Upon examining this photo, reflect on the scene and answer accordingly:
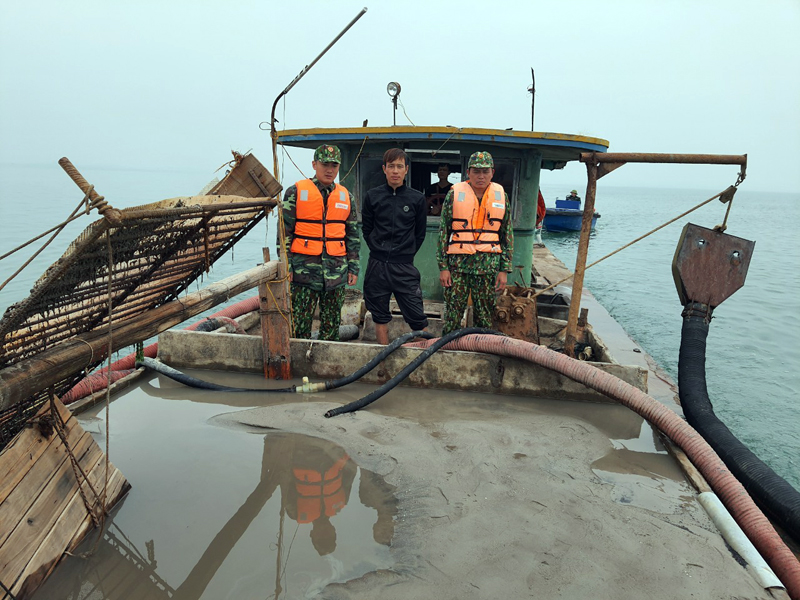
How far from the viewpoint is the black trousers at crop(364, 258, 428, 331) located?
523 cm

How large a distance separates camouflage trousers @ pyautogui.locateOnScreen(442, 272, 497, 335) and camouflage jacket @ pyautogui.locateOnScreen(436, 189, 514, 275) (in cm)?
9

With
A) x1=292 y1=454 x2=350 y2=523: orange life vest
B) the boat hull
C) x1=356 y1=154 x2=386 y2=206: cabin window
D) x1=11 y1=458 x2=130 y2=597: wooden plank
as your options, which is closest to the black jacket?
x1=356 y1=154 x2=386 y2=206: cabin window

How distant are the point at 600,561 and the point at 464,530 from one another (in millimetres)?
687

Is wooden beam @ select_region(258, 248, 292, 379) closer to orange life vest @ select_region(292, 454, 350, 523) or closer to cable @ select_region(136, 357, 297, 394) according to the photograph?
cable @ select_region(136, 357, 297, 394)

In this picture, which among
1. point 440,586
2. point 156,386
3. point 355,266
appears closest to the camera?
point 440,586

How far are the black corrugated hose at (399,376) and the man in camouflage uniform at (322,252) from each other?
1043 mm

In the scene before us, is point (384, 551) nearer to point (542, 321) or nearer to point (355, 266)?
point (355, 266)

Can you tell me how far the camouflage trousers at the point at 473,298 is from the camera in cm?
533

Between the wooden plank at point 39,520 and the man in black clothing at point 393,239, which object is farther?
the man in black clothing at point 393,239

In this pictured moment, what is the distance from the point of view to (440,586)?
99.3 inches

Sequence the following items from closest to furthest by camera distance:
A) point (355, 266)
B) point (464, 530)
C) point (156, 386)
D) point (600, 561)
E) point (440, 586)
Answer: point (440, 586)
point (600, 561)
point (464, 530)
point (156, 386)
point (355, 266)

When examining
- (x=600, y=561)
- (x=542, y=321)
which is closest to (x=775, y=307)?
(x=542, y=321)

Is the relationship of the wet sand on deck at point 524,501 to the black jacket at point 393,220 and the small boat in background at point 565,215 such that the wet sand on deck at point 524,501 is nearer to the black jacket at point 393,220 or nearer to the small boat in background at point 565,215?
the black jacket at point 393,220

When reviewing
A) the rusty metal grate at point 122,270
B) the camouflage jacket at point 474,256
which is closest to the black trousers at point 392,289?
the camouflage jacket at point 474,256
